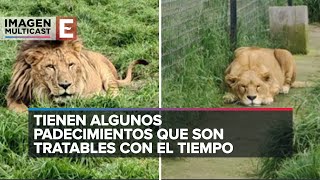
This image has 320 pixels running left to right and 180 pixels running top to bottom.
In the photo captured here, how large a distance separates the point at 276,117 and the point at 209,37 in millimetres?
680

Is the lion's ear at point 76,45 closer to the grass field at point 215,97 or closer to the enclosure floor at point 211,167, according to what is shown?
the grass field at point 215,97

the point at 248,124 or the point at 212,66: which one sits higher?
the point at 212,66

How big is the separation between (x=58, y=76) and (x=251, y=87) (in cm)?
126

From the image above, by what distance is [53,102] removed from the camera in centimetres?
542

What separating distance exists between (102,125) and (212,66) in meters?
0.82

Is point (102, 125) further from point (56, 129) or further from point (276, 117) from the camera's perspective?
point (276, 117)

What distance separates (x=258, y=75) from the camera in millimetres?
5531

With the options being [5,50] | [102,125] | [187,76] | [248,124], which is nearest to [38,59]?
[5,50]

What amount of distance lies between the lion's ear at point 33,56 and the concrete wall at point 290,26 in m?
1.55

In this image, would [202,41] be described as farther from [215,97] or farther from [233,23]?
[215,97]

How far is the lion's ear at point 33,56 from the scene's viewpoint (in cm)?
544

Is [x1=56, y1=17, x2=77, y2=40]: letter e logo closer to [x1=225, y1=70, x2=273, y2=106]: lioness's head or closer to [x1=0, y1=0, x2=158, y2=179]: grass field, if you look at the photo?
[x1=0, y1=0, x2=158, y2=179]: grass field

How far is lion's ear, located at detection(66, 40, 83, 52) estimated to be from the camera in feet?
17.9

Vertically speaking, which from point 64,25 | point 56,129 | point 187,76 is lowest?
point 56,129
